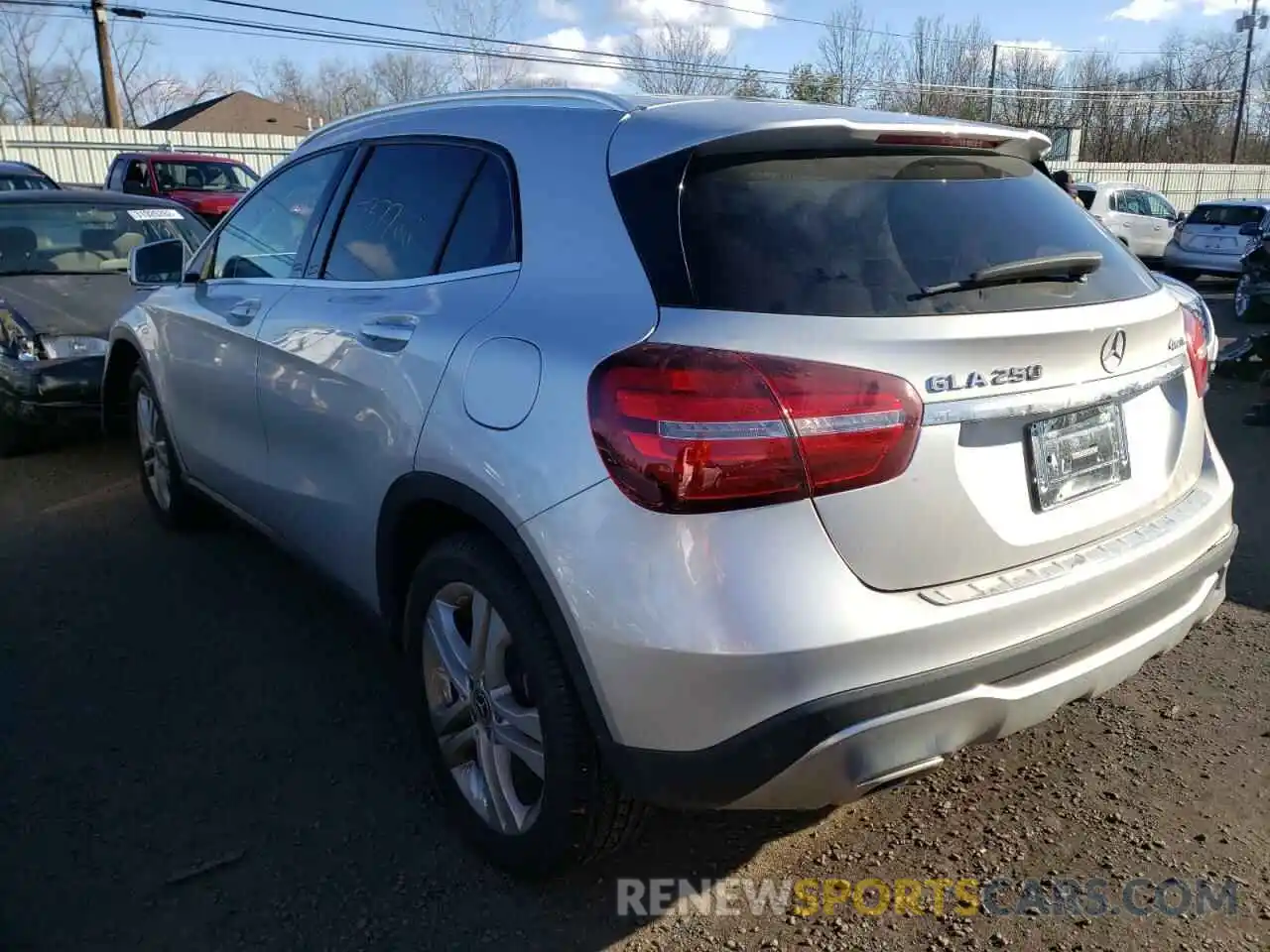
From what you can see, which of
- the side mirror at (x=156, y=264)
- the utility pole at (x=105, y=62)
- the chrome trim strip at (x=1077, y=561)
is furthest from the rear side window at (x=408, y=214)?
the utility pole at (x=105, y=62)

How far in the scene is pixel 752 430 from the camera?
6.23ft

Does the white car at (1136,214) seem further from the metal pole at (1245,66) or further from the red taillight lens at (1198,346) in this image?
the metal pole at (1245,66)

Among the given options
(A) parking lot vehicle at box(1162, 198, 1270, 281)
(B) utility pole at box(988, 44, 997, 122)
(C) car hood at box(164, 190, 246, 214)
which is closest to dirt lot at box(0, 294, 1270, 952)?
(A) parking lot vehicle at box(1162, 198, 1270, 281)

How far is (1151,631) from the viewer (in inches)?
93.7

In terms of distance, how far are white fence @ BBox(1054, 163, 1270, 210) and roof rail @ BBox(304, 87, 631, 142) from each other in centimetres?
3398

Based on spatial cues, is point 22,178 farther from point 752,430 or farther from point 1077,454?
point 1077,454

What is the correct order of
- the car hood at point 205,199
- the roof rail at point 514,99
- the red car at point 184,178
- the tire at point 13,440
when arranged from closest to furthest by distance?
the roof rail at point 514,99 < the tire at point 13,440 < the car hood at point 205,199 < the red car at point 184,178

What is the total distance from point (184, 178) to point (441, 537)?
17689 millimetres

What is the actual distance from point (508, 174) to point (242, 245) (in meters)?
1.86

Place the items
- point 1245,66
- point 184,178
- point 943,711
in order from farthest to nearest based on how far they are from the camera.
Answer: point 1245,66 < point 184,178 < point 943,711

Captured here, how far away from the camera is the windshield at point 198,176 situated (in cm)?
1770

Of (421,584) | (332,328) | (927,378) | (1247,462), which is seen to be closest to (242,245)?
(332,328)

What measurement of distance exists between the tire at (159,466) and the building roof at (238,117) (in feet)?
171

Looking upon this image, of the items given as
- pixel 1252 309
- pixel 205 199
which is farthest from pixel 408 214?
pixel 205 199
